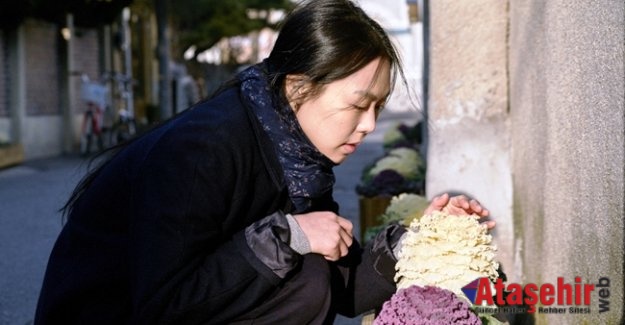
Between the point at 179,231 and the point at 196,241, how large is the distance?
0.21 ft

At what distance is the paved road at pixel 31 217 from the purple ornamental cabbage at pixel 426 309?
1.25 metres

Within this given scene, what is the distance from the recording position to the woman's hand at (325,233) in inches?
100

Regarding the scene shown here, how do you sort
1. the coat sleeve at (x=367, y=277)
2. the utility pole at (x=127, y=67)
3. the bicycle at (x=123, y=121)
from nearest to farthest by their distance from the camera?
the coat sleeve at (x=367, y=277) → the bicycle at (x=123, y=121) → the utility pole at (x=127, y=67)

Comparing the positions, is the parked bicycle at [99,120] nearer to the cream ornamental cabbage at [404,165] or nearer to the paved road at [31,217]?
the paved road at [31,217]

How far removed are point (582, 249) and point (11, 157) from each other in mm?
12459

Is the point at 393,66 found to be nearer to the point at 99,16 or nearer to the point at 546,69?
the point at 546,69

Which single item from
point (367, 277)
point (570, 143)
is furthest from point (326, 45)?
point (570, 143)

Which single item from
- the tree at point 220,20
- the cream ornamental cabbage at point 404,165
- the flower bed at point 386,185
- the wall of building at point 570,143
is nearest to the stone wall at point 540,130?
the wall of building at point 570,143

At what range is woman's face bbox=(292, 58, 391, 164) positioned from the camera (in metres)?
2.56

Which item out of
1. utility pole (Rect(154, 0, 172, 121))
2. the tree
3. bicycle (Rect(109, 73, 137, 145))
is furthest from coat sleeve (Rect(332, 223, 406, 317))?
the tree

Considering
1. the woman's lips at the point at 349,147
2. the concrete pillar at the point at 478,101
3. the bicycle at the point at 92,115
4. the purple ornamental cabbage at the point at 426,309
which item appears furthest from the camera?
the bicycle at the point at 92,115

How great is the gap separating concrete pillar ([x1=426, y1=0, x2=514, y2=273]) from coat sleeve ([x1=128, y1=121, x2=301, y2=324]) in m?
2.70

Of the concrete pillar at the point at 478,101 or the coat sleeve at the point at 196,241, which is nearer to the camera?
the coat sleeve at the point at 196,241

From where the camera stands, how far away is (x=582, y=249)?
2.95m
